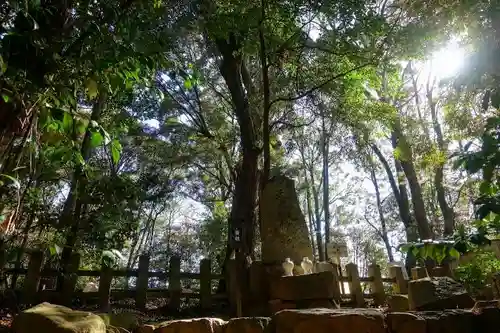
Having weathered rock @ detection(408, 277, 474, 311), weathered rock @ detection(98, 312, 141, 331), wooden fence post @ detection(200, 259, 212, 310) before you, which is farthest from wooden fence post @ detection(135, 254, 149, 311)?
weathered rock @ detection(408, 277, 474, 311)

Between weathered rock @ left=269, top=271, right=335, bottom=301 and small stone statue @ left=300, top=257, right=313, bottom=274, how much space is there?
88cm

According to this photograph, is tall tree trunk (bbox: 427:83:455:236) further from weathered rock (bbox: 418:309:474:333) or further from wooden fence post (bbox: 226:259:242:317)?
weathered rock (bbox: 418:309:474:333)

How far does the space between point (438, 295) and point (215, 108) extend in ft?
30.6

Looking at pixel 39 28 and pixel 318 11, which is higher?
pixel 318 11

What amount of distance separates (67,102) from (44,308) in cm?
190

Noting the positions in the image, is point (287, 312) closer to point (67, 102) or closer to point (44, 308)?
point (44, 308)

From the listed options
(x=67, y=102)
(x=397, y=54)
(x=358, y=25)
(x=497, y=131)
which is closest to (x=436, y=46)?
(x=397, y=54)

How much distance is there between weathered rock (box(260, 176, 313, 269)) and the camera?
265 inches

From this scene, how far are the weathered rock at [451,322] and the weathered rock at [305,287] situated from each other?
272 cm

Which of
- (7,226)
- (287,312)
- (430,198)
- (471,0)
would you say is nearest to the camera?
(7,226)

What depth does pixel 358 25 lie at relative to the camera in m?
5.00

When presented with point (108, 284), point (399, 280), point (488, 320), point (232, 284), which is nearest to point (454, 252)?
point (488, 320)

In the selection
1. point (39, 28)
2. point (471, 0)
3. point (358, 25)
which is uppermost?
point (358, 25)

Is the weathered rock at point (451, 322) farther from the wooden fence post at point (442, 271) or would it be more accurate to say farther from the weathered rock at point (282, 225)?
the wooden fence post at point (442, 271)
